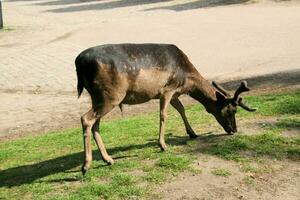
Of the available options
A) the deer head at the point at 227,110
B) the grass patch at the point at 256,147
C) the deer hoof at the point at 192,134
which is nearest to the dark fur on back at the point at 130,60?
the deer head at the point at 227,110

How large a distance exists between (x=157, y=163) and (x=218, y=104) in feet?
5.58

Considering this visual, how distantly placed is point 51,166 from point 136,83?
1.91 metres

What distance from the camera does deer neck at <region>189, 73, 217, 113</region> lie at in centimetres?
859

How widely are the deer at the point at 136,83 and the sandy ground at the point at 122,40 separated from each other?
3.96m

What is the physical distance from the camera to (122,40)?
896 inches

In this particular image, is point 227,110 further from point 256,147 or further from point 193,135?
point 256,147

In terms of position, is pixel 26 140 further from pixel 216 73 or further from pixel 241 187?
pixel 216 73

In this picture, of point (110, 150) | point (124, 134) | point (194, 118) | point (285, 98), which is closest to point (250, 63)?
point (285, 98)

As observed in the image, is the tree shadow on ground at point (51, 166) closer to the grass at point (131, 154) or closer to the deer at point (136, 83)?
the grass at point (131, 154)

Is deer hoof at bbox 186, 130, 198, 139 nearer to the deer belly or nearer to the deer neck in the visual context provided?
the deer neck

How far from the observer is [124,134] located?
9.80 meters

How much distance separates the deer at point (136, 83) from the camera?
747 cm

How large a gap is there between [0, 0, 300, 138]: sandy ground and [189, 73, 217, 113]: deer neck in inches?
151

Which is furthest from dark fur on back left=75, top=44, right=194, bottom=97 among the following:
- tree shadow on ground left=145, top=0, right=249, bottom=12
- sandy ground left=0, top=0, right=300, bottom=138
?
tree shadow on ground left=145, top=0, right=249, bottom=12
